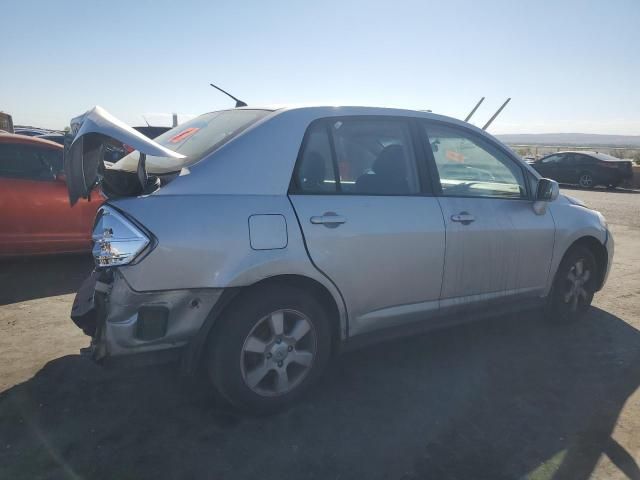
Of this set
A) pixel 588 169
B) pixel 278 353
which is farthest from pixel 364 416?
pixel 588 169

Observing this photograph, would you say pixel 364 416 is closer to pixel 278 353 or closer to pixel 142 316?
pixel 278 353

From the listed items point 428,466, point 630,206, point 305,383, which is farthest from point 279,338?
point 630,206

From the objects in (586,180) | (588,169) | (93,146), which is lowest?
(586,180)

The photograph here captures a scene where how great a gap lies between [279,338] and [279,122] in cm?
124

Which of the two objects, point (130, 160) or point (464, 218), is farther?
point (464, 218)

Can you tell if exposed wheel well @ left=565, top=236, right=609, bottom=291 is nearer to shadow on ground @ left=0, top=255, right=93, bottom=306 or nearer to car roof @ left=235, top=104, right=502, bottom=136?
car roof @ left=235, top=104, right=502, bottom=136

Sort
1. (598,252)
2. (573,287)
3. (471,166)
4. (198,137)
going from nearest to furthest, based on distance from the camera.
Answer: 1. (198,137)
2. (471,166)
3. (573,287)
4. (598,252)

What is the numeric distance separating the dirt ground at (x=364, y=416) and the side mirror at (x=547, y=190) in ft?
3.80

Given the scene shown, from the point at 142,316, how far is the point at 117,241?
15.4 inches

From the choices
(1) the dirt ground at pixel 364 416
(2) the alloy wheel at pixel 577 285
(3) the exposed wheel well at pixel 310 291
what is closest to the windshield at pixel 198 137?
(3) the exposed wheel well at pixel 310 291

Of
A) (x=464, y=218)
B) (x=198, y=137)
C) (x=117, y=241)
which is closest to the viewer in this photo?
(x=117, y=241)

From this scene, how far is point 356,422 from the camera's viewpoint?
9.41ft

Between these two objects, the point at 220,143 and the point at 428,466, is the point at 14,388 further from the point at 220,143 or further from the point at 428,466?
the point at 428,466

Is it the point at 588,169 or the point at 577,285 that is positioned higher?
the point at 588,169
